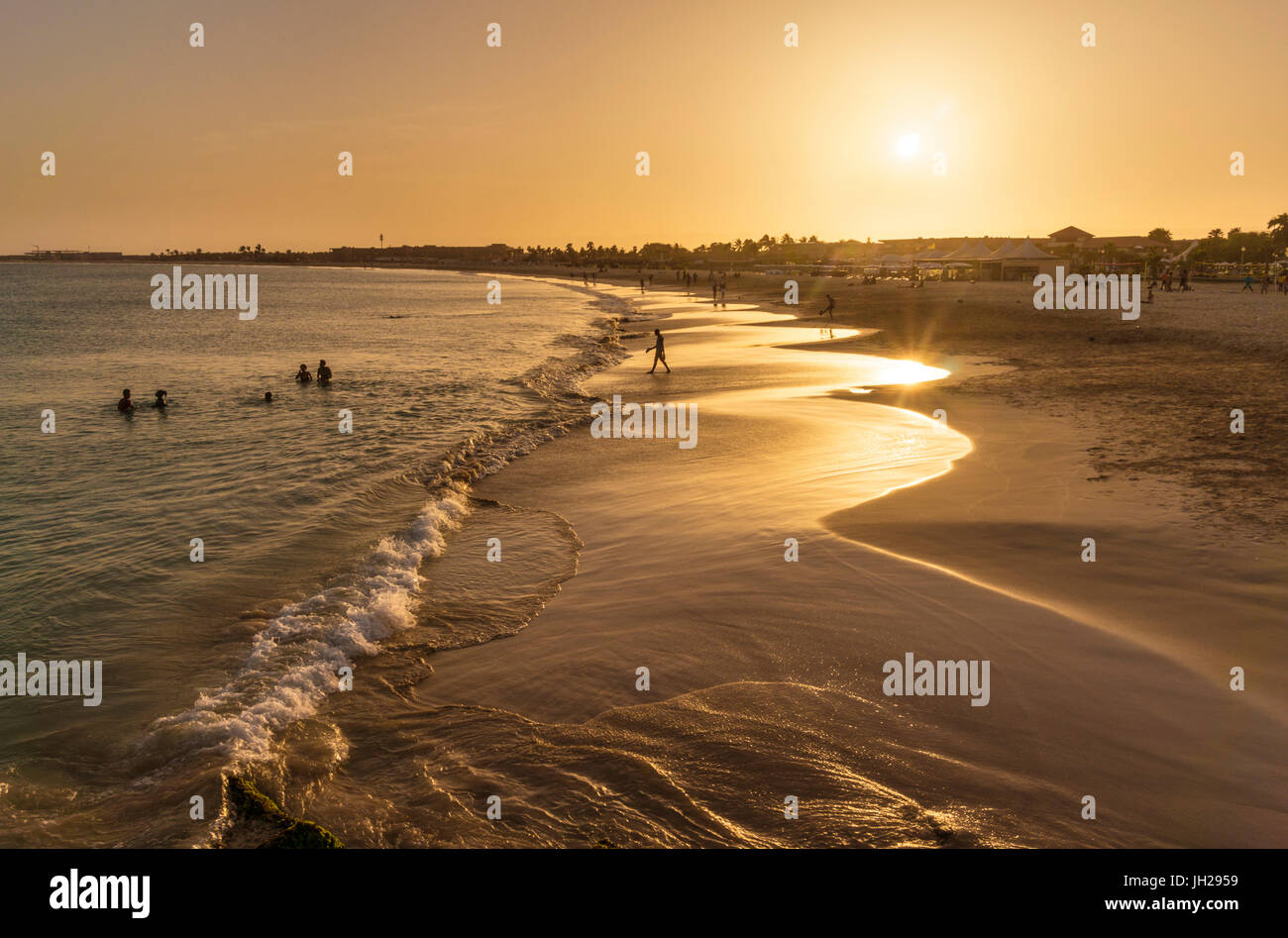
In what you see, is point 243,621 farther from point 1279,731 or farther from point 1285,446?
point 1285,446

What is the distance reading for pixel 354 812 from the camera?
18.5ft

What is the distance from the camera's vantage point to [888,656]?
24.4 feet

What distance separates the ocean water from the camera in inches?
254

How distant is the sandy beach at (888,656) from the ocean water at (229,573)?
3.02 feet

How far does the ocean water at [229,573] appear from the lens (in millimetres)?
6453

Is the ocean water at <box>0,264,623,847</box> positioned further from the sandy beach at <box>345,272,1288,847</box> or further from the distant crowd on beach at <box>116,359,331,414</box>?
the sandy beach at <box>345,272,1288,847</box>

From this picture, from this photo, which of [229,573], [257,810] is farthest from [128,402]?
[257,810]

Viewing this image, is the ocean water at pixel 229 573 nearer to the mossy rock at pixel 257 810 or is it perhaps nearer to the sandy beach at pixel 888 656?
the mossy rock at pixel 257 810

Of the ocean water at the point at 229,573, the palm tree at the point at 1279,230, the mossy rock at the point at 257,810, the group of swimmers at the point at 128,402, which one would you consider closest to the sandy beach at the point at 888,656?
the mossy rock at the point at 257,810

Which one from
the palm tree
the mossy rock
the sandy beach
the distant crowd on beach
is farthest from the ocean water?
the palm tree

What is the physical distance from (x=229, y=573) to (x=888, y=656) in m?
9.12

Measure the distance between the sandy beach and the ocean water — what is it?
92 cm
